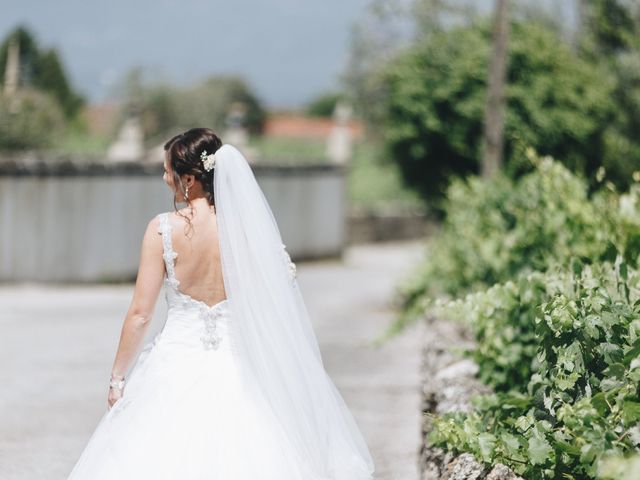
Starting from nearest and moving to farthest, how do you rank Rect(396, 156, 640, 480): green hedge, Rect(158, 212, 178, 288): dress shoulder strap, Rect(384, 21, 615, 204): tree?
Rect(396, 156, 640, 480): green hedge < Rect(158, 212, 178, 288): dress shoulder strap < Rect(384, 21, 615, 204): tree

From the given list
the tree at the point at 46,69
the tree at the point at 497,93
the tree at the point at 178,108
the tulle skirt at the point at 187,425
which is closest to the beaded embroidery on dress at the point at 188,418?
the tulle skirt at the point at 187,425

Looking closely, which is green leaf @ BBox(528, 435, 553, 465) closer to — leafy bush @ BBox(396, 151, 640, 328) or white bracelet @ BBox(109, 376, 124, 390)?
white bracelet @ BBox(109, 376, 124, 390)

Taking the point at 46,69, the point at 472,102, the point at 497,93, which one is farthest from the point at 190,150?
the point at 46,69

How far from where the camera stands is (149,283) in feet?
16.6

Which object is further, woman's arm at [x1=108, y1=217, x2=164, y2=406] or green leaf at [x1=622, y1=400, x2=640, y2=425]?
woman's arm at [x1=108, y1=217, x2=164, y2=406]

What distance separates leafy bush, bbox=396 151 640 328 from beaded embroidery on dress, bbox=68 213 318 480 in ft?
7.38

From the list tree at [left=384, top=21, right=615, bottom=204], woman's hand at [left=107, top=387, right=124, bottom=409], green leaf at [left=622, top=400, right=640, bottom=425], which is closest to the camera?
green leaf at [left=622, top=400, right=640, bottom=425]

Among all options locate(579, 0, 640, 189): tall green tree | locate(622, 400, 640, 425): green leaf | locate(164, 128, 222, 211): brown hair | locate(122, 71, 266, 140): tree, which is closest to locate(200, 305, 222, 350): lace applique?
locate(164, 128, 222, 211): brown hair

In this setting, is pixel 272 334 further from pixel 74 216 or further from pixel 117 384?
pixel 74 216

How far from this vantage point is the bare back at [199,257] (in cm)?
510

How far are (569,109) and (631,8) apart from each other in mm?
3665

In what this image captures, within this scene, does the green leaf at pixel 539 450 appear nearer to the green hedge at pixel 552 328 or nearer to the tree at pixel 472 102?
the green hedge at pixel 552 328

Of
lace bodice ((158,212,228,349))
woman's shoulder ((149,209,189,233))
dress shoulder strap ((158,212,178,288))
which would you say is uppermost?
woman's shoulder ((149,209,189,233))

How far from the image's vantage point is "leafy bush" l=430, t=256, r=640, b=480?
433cm
